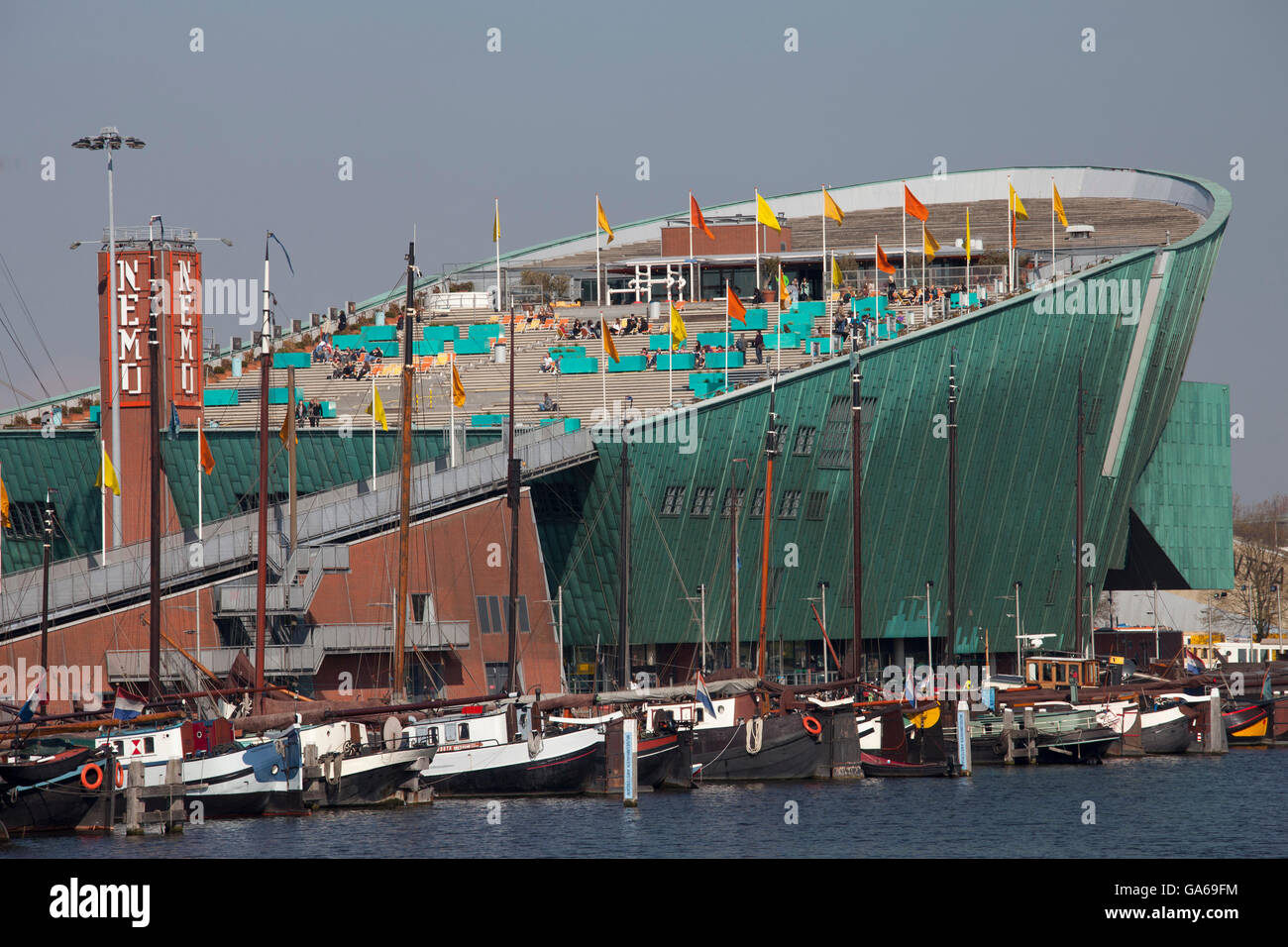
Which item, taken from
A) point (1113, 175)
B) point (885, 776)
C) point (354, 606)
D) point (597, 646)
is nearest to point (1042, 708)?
point (885, 776)

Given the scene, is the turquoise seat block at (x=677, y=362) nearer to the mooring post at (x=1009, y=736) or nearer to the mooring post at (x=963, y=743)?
the mooring post at (x=1009, y=736)

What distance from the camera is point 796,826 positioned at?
40.9 meters

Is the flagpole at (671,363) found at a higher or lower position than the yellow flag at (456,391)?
higher

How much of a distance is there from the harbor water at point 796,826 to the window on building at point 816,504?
2208cm

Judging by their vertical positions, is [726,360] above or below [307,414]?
above

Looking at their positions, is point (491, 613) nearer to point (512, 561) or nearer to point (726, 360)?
point (512, 561)

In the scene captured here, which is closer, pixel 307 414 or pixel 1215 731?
pixel 1215 731

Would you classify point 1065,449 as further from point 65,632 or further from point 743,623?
point 65,632

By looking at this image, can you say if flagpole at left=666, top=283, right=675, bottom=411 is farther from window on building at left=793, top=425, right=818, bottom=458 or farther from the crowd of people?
the crowd of people

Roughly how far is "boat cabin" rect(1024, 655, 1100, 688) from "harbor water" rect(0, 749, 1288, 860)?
13.2 m

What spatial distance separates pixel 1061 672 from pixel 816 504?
12583 mm

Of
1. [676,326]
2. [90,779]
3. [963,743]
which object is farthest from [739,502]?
[90,779]

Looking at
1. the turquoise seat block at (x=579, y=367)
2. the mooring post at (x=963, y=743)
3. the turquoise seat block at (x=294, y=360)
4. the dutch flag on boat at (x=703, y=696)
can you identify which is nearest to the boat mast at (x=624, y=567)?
the dutch flag on boat at (x=703, y=696)

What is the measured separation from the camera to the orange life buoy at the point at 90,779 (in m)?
39.2
